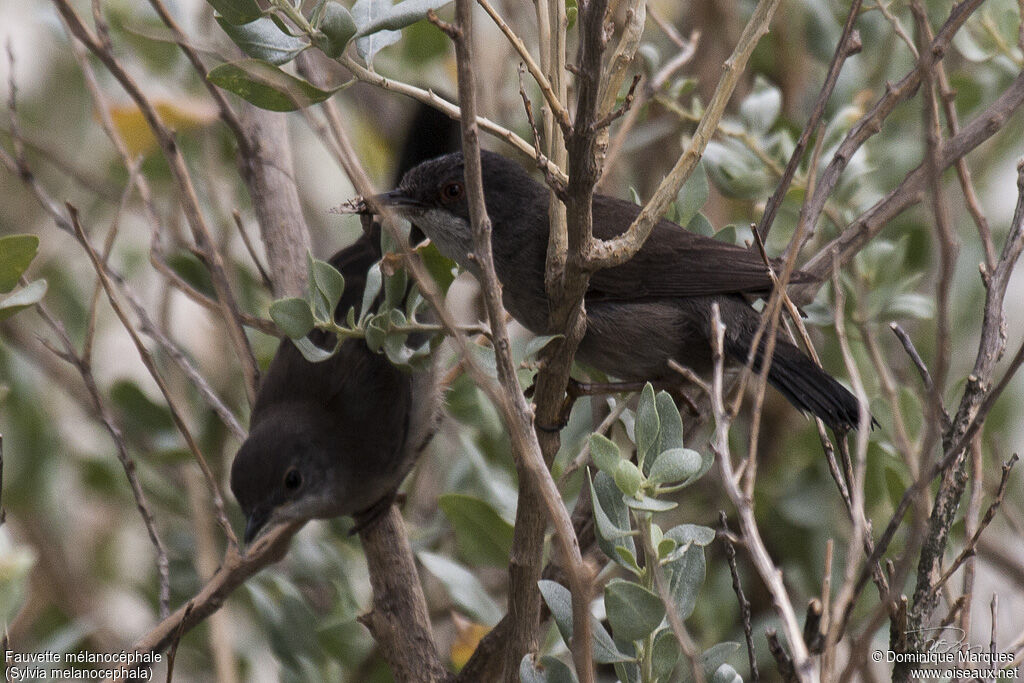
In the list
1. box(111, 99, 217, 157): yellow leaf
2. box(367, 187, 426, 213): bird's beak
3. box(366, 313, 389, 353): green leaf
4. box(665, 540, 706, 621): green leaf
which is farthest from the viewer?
box(111, 99, 217, 157): yellow leaf

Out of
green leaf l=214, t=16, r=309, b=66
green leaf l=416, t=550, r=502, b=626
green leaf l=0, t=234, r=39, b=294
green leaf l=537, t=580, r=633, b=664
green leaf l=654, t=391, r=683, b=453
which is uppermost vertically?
green leaf l=214, t=16, r=309, b=66

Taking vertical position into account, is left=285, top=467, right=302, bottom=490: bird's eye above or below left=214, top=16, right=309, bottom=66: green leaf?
below

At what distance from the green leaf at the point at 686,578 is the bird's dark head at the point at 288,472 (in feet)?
5.75

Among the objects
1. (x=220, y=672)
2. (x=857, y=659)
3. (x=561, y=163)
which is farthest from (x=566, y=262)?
(x=220, y=672)

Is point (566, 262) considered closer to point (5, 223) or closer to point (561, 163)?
point (561, 163)

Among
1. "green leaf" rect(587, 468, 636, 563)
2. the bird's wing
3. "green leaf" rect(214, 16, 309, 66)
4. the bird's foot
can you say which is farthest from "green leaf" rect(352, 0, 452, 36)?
the bird's foot

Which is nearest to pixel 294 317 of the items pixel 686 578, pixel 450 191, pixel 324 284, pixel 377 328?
pixel 324 284

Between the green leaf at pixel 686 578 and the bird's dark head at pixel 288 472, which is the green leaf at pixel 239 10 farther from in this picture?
Answer: the bird's dark head at pixel 288 472

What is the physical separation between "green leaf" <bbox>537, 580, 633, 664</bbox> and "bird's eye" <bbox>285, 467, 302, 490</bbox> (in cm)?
172

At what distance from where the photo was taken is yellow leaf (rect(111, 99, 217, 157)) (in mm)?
3906

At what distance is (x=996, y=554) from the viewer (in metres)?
3.37

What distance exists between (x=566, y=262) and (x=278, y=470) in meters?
1.81

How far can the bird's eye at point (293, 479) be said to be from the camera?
11.5 feet

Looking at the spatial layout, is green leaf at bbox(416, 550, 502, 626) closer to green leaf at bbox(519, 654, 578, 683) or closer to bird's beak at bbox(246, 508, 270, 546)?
bird's beak at bbox(246, 508, 270, 546)
